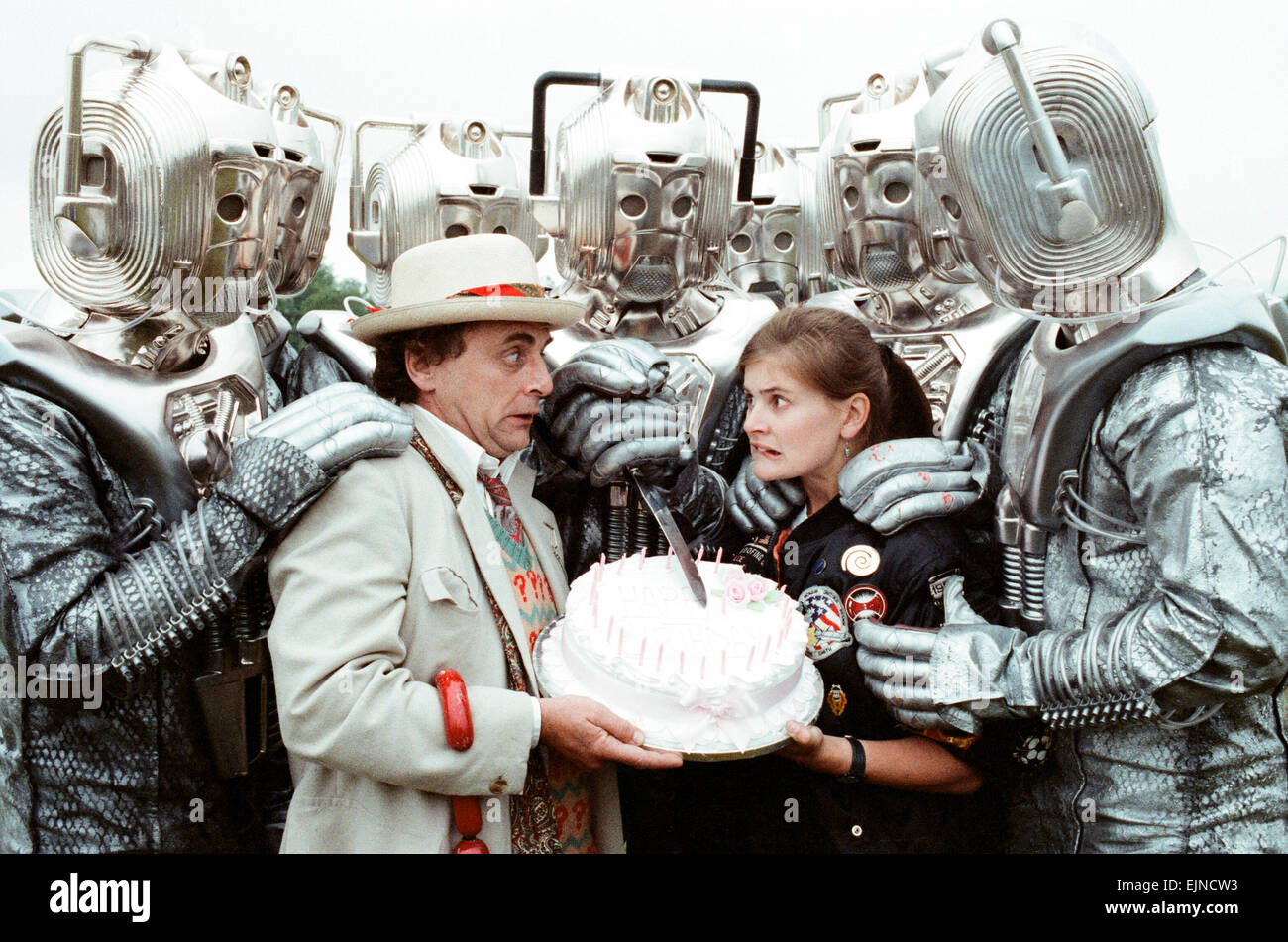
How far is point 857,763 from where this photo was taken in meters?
2.69

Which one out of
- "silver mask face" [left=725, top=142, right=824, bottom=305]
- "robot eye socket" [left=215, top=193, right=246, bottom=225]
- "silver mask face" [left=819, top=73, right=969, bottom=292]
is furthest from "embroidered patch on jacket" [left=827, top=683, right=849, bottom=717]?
"silver mask face" [left=725, top=142, right=824, bottom=305]

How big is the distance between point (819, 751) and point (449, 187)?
115 inches

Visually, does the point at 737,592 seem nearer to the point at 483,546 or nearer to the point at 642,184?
the point at 483,546

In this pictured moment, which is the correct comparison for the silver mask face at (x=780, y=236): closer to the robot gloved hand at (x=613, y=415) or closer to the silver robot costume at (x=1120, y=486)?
the robot gloved hand at (x=613, y=415)

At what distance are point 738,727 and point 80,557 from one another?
1664 millimetres

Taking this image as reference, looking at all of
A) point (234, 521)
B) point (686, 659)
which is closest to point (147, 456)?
point (234, 521)

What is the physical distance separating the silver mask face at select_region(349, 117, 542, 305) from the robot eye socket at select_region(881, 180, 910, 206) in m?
1.50

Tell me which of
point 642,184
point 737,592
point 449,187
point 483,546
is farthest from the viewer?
point 449,187

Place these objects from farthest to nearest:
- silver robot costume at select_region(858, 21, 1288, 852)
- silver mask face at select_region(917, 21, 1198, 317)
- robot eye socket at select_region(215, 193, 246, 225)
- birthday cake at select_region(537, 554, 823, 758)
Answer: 1. robot eye socket at select_region(215, 193, 246, 225)
2. silver mask face at select_region(917, 21, 1198, 317)
3. silver robot costume at select_region(858, 21, 1288, 852)
4. birthday cake at select_region(537, 554, 823, 758)

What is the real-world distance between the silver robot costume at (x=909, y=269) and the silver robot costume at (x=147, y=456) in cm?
169

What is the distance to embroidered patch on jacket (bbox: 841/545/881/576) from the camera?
9.32 ft

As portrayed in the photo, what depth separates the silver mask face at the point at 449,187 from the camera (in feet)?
14.6

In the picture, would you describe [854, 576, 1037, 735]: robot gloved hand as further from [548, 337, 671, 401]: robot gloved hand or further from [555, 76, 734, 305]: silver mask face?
[555, 76, 734, 305]: silver mask face

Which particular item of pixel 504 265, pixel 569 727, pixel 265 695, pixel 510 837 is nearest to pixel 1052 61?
pixel 504 265
